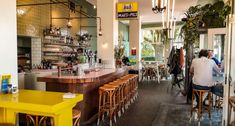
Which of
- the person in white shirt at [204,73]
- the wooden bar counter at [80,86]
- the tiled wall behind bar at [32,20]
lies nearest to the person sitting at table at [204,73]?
the person in white shirt at [204,73]

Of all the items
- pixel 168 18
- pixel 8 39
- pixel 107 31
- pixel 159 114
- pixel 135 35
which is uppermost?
pixel 135 35

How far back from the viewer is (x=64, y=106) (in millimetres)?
2529

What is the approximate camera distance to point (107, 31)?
7.51 meters

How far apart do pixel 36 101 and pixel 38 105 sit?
0.19 metres

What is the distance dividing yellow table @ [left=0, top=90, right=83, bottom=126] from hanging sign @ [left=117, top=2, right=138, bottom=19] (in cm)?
516

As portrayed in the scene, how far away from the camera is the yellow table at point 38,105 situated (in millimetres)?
2390

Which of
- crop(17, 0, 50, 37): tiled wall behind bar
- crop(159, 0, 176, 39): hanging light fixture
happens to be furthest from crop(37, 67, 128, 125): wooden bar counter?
crop(17, 0, 50, 37): tiled wall behind bar

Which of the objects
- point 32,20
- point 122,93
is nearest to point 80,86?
point 122,93

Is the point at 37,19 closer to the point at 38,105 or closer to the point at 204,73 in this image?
the point at 204,73

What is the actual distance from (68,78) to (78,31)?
22.4 feet

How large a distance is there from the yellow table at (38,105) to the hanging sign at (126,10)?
5155 millimetres

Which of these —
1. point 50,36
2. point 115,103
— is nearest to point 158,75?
point 50,36

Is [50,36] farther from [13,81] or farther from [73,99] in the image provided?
[73,99]

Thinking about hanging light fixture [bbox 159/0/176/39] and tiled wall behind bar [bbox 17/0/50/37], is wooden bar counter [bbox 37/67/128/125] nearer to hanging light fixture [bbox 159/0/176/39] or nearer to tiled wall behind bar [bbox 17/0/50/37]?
hanging light fixture [bbox 159/0/176/39]
